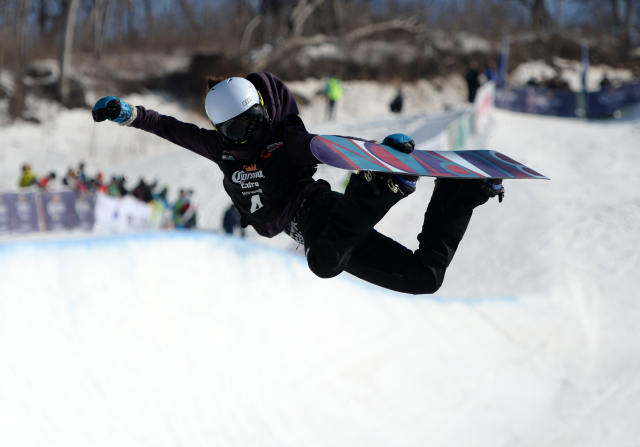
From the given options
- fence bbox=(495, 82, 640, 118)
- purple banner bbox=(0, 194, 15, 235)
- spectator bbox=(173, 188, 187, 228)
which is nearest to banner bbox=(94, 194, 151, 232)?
spectator bbox=(173, 188, 187, 228)

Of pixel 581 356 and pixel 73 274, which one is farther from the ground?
pixel 73 274

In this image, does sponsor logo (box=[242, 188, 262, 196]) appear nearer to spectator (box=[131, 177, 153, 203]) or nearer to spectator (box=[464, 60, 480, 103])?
spectator (box=[131, 177, 153, 203])

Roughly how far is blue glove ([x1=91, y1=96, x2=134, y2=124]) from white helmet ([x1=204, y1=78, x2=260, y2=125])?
2.17 feet

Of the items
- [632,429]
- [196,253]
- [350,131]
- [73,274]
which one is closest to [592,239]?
[632,429]

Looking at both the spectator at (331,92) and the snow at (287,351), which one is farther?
the spectator at (331,92)

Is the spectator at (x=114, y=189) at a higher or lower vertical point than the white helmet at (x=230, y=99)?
lower

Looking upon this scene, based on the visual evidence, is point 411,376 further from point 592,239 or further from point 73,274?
point 592,239

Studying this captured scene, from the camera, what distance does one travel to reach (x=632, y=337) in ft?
24.5

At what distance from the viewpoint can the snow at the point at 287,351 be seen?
210 inches

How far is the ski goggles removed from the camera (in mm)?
3387

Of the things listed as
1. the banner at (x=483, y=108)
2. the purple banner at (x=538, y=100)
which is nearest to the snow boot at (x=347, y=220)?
the banner at (x=483, y=108)

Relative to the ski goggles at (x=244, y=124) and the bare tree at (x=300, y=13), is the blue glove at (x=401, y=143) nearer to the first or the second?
the ski goggles at (x=244, y=124)

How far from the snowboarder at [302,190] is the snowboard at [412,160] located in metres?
0.07

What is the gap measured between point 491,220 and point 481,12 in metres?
28.2
